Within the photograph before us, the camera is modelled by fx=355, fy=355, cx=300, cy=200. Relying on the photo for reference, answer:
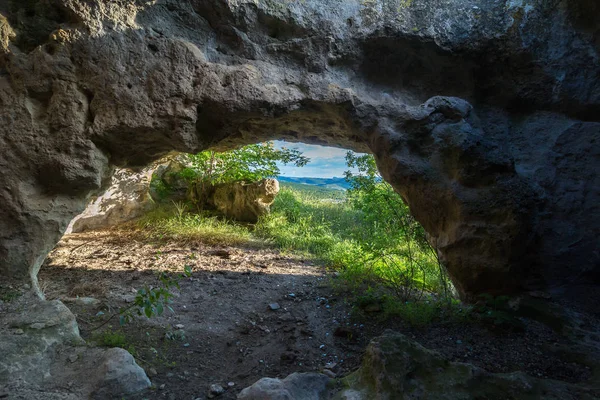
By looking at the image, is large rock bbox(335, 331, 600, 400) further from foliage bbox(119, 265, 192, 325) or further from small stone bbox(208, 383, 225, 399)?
foliage bbox(119, 265, 192, 325)

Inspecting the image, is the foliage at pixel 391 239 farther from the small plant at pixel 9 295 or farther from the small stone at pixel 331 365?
the small plant at pixel 9 295

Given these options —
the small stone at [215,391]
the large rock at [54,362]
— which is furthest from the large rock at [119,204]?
the small stone at [215,391]

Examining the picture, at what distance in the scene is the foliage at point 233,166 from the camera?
7.86 metres

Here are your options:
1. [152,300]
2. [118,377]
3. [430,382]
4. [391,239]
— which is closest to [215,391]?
[118,377]

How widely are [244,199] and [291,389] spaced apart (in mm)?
6074

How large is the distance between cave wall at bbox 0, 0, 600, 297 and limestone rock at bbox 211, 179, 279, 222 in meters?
4.05

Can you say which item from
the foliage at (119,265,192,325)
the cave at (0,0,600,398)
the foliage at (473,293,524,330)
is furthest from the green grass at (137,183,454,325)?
the foliage at (119,265,192,325)

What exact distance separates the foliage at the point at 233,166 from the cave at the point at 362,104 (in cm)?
417

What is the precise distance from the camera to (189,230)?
20.8 feet

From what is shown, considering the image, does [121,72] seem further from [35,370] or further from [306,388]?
[306,388]

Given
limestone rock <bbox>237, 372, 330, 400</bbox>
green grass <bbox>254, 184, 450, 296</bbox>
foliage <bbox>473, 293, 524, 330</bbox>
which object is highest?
foliage <bbox>473, 293, 524, 330</bbox>

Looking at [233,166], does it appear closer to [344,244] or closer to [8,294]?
[344,244]

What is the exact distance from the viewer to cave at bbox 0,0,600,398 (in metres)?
2.81

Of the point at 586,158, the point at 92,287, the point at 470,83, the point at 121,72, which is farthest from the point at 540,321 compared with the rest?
the point at 92,287
